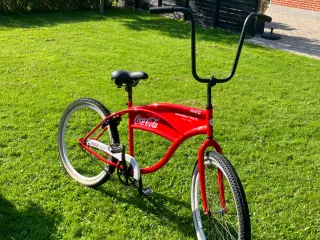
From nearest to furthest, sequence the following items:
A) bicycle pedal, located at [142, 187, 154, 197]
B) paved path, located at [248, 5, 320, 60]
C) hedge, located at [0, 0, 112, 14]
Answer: bicycle pedal, located at [142, 187, 154, 197] → paved path, located at [248, 5, 320, 60] → hedge, located at [0, 0, 112, 14]

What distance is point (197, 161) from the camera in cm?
289

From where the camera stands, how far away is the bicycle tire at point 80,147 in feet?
11.6

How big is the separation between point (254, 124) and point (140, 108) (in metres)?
2.49

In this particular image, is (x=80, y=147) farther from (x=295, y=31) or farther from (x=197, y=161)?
(x=295, y=31)

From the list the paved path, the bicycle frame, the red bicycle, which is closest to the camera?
the red bicycle

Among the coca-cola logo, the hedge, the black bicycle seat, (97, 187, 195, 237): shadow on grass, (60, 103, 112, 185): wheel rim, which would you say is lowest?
(97, 187, 195, 237): shadow on grass

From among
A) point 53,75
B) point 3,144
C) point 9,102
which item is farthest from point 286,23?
point 3,144

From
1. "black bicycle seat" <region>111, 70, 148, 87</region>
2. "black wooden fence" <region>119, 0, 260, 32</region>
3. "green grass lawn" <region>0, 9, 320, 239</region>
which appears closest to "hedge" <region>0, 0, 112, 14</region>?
"green grass lawn" <region>0, 9, 320, 239</region>

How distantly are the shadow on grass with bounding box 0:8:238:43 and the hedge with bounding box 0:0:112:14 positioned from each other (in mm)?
402

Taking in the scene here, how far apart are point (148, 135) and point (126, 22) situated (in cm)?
753

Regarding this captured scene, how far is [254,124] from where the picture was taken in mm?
5250

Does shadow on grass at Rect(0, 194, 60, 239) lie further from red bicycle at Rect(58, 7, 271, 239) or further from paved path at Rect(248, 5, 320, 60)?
paved path at Rect(248, 5, 320, 60)

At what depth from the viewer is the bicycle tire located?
3536 mm

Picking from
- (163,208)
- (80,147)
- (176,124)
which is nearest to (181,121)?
(176,124)
